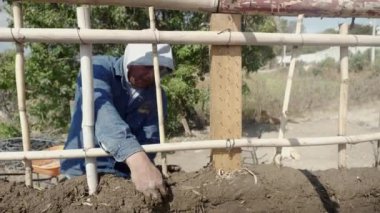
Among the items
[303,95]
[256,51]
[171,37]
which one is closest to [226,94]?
[171,37]

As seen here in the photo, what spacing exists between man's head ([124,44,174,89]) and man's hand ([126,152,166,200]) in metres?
0.49

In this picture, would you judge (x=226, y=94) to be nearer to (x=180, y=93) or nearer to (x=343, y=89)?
(x=343, y=89)

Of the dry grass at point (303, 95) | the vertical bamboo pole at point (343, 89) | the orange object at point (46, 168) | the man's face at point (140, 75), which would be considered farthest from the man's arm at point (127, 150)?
the dry grass at point (303, 95)

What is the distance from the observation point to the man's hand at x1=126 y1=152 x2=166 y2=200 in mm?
2273

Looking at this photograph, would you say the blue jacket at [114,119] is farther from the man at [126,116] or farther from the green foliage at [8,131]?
the green foliage at [8,131]

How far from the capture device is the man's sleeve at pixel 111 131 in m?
2.27

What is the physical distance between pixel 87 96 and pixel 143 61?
41cm

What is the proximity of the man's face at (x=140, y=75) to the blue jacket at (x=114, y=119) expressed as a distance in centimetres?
5

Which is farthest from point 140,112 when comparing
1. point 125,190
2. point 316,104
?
point 316,104

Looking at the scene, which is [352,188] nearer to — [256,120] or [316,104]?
[256,120]

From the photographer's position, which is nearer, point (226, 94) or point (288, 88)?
point (226, 94)

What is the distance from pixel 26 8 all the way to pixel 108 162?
737cm

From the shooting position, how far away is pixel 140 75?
8.53 ft

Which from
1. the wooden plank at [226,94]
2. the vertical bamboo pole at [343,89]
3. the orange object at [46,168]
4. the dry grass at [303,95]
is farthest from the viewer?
the dry grass at [303,95]
